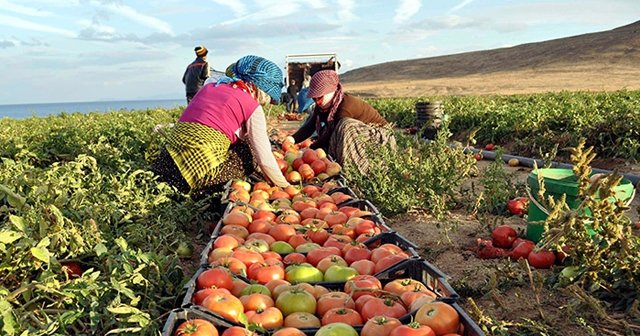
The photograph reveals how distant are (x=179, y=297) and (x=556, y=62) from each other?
55.7 metres

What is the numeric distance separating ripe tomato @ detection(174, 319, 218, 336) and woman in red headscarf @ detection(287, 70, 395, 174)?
356 centimetres

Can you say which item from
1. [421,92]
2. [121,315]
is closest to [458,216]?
[121,315]

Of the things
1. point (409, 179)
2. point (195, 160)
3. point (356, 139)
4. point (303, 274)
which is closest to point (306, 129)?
point (356, 139)

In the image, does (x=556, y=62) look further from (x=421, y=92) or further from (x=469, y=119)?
(x=469, y=119)

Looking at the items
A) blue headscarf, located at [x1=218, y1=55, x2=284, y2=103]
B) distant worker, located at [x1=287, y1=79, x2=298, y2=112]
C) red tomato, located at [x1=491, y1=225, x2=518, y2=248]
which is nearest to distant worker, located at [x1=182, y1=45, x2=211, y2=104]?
blue headscarf, located at [x1=218, y1=55, x2=284, y2=103]

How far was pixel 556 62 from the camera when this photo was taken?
52500 millimetres

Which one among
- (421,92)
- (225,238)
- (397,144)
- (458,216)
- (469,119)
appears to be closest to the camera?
(225,238)

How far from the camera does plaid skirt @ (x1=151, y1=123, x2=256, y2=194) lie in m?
4.56

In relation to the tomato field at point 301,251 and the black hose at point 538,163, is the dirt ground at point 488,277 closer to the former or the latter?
the tomato field at point 301,251

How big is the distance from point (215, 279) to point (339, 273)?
607 millimetres

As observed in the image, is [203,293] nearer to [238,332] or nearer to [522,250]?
[238,332]

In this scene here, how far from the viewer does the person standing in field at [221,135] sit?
4578 millimetres

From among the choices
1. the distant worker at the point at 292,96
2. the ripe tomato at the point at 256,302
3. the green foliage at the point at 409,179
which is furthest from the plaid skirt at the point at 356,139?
the distant worker at the point at 292,96

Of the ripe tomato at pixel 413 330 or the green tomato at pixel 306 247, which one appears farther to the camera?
the green tomato at pixel 306 247
